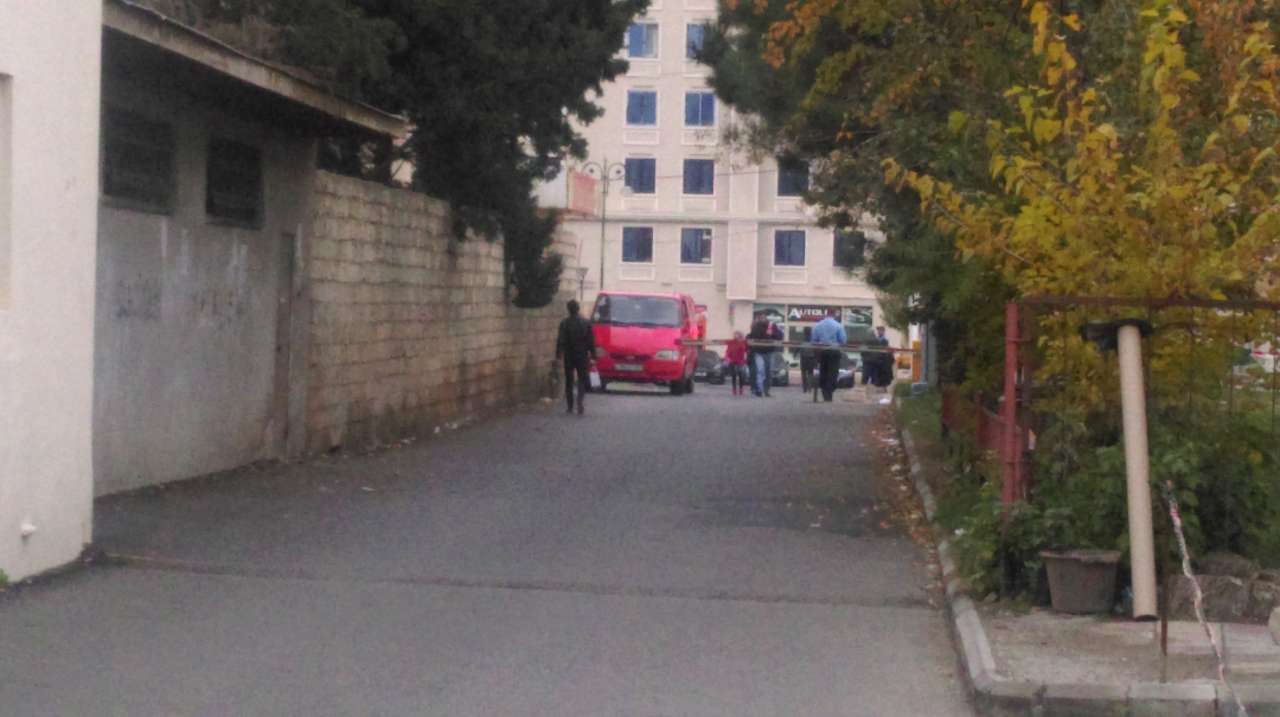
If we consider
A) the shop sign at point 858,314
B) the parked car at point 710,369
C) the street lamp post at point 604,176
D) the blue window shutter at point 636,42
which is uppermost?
the blue window shutter at point 636,42

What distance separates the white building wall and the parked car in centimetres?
4087

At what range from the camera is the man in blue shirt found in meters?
30.8

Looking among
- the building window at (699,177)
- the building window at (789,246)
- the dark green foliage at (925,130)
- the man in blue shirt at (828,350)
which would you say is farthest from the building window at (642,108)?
the dark green foliage at (925,130)

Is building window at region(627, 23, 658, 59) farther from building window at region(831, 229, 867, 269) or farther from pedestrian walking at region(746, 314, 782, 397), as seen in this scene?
building window at region(831, 229, 867, 269)

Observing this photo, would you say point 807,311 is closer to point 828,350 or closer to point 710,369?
point 710,369

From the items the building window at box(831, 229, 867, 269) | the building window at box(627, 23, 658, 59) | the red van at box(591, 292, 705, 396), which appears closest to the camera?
the building window at box(831, 229, 867, 269)

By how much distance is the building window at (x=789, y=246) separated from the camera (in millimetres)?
62094

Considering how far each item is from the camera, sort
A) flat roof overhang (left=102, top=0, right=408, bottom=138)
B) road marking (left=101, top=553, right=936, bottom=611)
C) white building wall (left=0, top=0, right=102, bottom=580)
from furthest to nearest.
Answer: flat roof overhang (left=102, top=0, right=408, bottom=138), road marking (left=101, top=553, right=936, bottom=611), white building wall (left=0, top=0, right=102, bottom=580)

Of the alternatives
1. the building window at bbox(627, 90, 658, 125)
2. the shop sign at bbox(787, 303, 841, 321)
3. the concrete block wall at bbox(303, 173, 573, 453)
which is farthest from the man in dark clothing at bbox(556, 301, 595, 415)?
the building window at bbox(627, 90, 658, 125)

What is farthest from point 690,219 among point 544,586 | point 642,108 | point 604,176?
point 544,586

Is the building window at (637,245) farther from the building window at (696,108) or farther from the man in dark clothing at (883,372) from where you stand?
the man in dark clothing at (883,372)

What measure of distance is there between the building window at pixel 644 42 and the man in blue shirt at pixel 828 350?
32032 mm

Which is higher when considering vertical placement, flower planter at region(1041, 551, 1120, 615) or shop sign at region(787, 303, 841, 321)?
shop sign at region(787, 303, 841, 321)

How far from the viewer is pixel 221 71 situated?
12.4m
